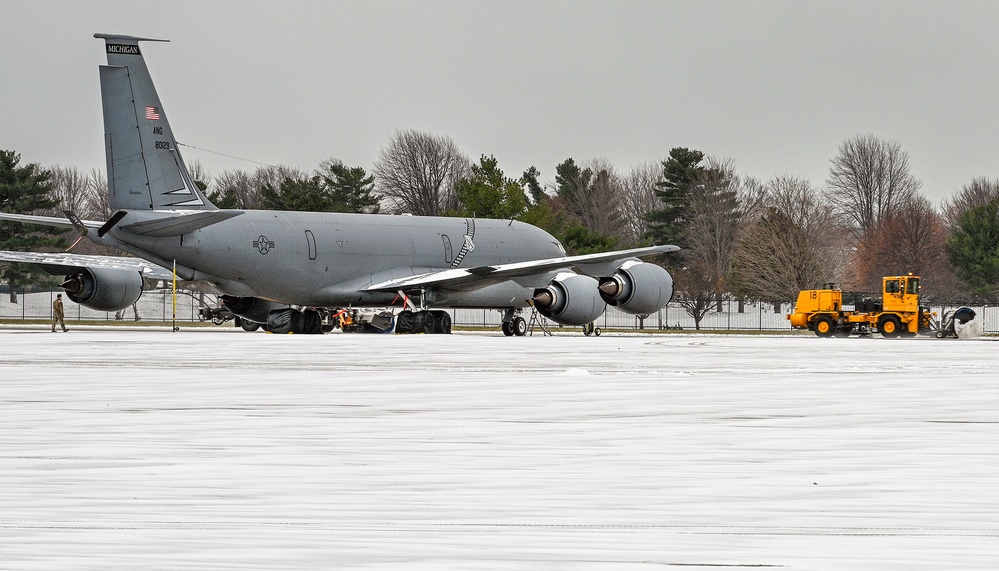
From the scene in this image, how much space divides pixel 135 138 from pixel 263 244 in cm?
426

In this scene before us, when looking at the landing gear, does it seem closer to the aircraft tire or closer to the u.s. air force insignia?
the aircraft tire

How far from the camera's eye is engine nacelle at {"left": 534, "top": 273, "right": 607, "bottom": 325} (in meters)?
33.2

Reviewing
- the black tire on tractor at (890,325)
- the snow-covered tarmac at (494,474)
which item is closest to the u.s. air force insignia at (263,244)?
the snow-covered tarmac at (494,474)

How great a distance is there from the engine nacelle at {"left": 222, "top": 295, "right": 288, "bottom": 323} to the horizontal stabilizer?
569 centimetres

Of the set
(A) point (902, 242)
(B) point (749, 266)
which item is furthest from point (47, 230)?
(A) point (902, 242)

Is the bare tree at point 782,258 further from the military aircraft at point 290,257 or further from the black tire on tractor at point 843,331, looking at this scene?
the military aircraft at point 290,257

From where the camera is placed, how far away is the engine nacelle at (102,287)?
3241 centimetres

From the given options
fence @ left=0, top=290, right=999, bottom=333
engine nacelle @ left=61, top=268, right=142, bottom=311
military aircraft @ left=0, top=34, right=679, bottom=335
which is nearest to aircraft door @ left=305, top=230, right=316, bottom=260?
military aircraft @ left=0, top=34, right=679, bottom=335

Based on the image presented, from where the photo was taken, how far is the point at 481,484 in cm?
624

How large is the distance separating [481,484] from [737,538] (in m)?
1.74

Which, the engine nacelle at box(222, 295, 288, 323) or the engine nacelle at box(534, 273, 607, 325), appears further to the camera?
the engine nacelle at box(222, 295, 288, 323)

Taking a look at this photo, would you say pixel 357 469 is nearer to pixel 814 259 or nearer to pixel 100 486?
pixel 100 486

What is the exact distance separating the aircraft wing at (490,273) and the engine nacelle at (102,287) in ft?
21.0

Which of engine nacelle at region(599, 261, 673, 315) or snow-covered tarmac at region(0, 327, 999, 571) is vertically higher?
engine nacelle at region(599, 261, 673, 315)
